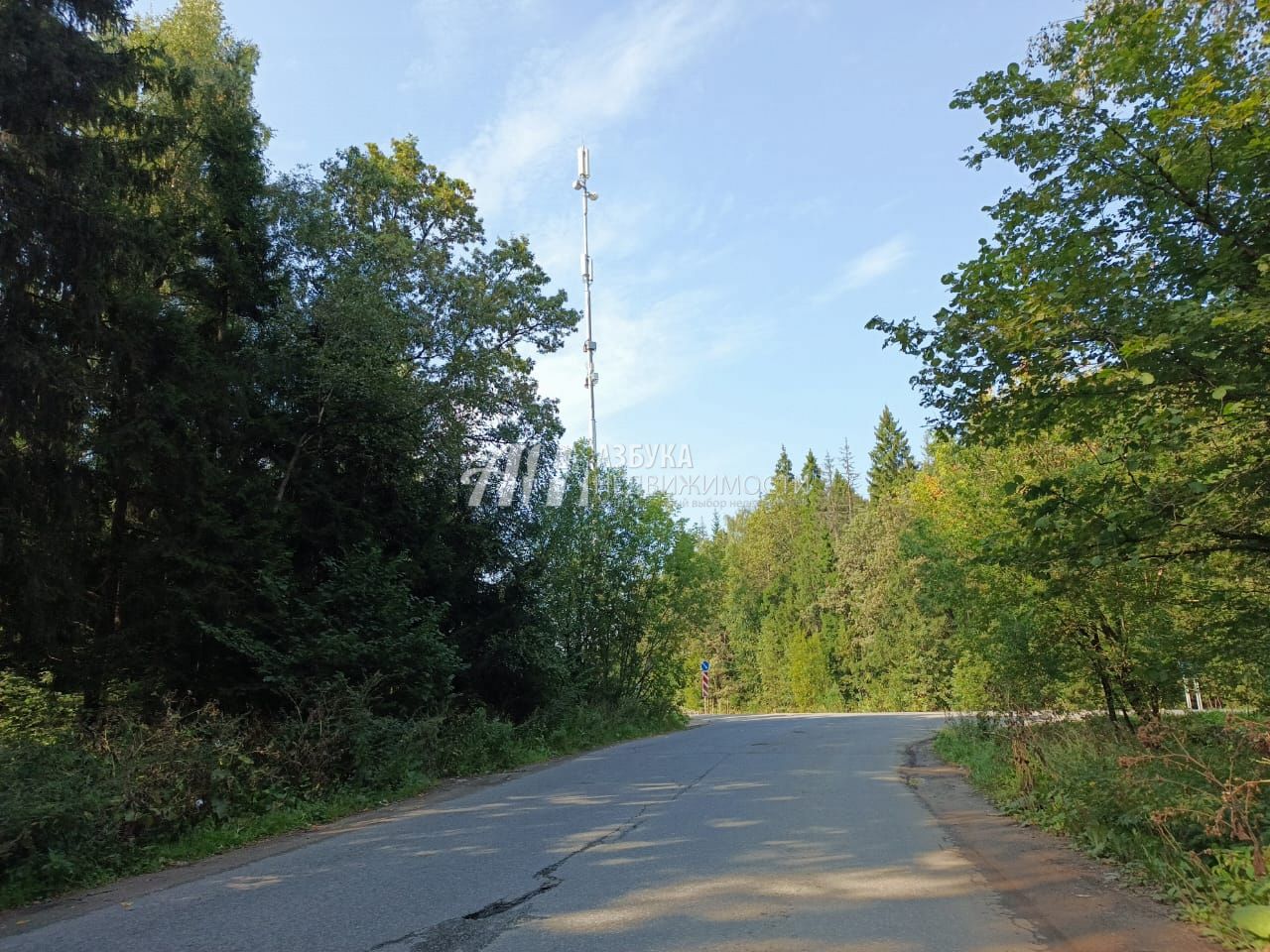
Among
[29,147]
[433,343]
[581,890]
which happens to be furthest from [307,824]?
[433,343]

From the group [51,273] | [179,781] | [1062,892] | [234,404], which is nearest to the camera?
[1062,892]

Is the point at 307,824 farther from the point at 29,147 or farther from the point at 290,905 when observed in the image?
the point at 29,147

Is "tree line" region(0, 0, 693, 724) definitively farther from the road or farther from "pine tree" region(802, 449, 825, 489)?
"pine tree" region(802, 449, 825, 489)

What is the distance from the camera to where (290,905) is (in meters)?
6.34

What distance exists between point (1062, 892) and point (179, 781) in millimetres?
8862

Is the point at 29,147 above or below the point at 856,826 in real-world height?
above

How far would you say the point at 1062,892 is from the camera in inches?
255

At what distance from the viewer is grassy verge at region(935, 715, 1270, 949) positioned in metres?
5.59

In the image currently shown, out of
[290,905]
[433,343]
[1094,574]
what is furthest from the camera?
[433,343]

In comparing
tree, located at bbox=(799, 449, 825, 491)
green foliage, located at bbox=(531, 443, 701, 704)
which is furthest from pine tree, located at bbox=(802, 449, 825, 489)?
green foliage, located at bbox=(531, 443, 701, 704)

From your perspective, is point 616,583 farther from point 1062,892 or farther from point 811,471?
point 811,471

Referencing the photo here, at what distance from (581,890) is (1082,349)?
21.6ft

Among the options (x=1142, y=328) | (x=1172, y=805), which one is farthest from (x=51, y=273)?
(x=1172, y=805)

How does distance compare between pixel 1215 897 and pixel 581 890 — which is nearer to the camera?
pixel 1215 897
